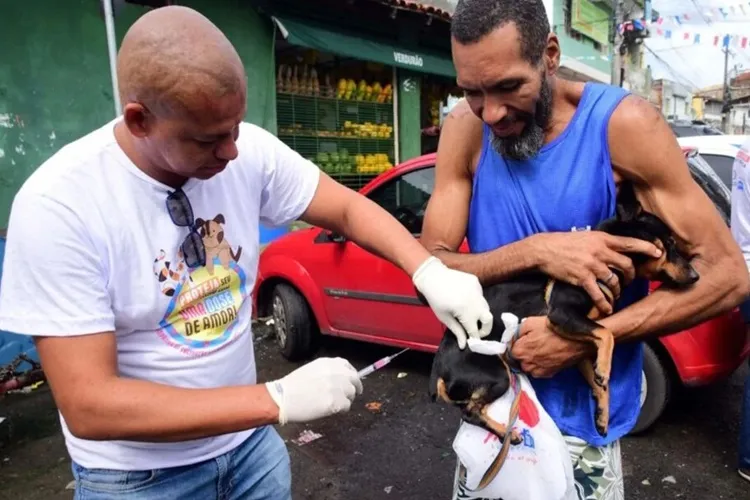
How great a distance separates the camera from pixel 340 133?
331 inches

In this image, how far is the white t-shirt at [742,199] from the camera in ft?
9.78

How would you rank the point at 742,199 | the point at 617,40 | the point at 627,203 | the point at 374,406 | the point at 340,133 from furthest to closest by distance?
the point at 617,40 < the point at 340,133 < the point at 374,406 < the point at 742,199 < the point at 627,203

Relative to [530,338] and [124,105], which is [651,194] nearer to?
[530,338]

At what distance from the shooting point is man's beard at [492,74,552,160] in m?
1.58

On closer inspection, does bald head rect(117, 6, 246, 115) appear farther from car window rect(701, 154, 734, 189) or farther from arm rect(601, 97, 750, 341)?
car window rect(701, 154, 734, 189)

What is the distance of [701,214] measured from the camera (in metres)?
1.52

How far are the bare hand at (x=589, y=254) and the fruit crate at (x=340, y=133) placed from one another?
6514 millimetres

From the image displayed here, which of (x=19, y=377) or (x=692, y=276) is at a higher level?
(x=692, y=276)

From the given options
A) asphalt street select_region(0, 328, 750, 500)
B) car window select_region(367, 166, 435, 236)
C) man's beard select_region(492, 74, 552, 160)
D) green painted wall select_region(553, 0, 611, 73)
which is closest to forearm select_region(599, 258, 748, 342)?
man's beard select_region(492, 74, 552, 160)

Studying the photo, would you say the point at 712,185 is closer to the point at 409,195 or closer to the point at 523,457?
the point at 409,195

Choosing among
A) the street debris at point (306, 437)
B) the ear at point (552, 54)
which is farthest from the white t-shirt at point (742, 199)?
the street debris at point (306, 437)

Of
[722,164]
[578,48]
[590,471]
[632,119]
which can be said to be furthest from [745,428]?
[578,48]

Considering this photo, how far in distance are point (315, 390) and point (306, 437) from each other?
2.59 m

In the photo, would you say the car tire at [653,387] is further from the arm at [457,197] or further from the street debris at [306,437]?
the arm at [457,197]
